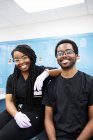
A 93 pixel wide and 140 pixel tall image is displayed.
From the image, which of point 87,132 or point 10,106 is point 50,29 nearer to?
point 10,106

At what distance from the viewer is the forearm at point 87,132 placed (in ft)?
4.45

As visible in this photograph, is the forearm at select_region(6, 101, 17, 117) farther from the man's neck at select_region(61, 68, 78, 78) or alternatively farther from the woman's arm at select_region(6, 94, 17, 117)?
the man's neck at select_region(61, 68, 78, 78)

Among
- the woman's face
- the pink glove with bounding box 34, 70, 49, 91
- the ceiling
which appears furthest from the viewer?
the ceiling

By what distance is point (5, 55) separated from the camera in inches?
177

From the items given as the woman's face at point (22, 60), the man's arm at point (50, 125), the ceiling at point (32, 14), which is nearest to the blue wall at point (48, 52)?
the ceiling at point (32, 14)

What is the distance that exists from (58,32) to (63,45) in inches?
104

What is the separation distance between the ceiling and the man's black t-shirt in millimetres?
2210

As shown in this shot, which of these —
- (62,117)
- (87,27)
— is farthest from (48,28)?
(62,117)

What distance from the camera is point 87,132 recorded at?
4.50 feet

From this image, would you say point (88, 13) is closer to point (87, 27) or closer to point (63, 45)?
point (87, 27)

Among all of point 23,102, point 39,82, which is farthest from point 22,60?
point 23,102

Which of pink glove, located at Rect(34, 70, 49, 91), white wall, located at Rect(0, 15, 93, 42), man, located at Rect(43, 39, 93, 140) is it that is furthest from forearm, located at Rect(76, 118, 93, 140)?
white wall, located at Rect(0, 15, 93, 42)

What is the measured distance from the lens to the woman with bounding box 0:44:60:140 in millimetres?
1525

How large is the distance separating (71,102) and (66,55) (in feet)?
1.25
